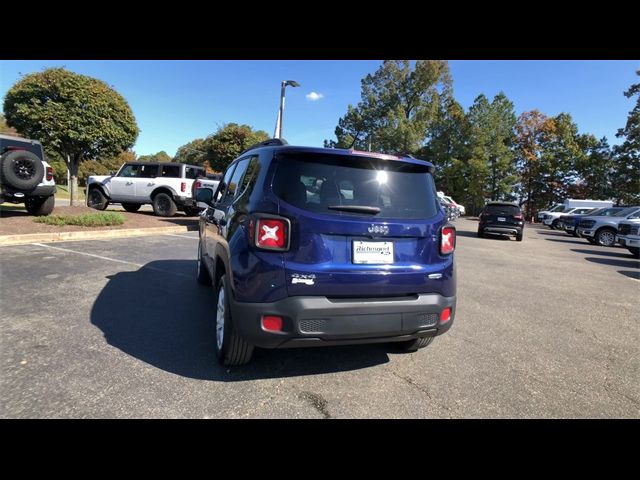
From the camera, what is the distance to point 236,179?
11.9 ft

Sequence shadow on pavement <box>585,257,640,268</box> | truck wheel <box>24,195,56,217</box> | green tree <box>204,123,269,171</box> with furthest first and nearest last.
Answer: green tree <box>204,123,269,171</box>, shadow on pavement <box>585,257,640,268</box>, truck wheel <box>24,195,56,217</box>

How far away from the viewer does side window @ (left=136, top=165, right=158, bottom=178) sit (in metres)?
13.5

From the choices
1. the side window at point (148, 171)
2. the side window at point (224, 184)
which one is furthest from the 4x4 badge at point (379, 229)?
the side window at point (148, 171)

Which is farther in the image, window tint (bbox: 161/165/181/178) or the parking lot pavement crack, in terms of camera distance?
window tint (bbox: 161/165/181/178)

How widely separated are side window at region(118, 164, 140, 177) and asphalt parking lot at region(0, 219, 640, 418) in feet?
29.7

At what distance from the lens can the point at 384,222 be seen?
2588 millimetres

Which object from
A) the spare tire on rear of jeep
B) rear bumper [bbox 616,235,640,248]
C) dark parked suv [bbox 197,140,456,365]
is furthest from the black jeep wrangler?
rear bumper [bbox 616,235,640,248]

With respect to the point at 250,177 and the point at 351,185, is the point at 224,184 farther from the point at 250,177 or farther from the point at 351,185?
the point at 351,185

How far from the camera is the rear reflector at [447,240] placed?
2.83 m

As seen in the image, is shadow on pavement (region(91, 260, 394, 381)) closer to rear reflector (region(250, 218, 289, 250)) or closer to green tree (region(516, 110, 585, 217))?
rear reflector (region(250, 218, 289, 250))

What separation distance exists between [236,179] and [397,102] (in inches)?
1784

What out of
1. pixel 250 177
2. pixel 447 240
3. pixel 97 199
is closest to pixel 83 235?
pixel 97 199
